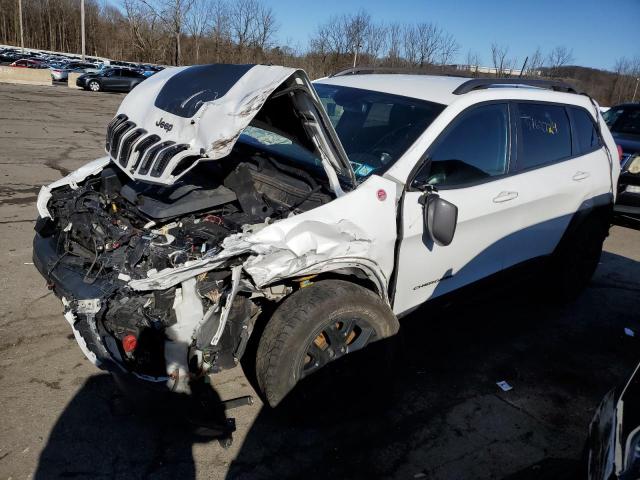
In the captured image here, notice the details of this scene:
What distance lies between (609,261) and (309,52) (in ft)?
116

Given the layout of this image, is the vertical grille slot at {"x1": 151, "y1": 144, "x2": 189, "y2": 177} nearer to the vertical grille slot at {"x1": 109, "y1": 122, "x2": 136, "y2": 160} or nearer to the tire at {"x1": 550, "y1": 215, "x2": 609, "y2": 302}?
the vertical grille slot at {"x1": 109, "y1": 122, "x2": 136, "y2": 160}

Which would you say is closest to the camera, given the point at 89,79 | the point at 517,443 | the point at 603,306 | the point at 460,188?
the point at 517,443

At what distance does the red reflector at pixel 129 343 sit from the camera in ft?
7.65

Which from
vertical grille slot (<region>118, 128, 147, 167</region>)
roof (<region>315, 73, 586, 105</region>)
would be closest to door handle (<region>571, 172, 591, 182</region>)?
roof (<region>315, 73, 586, 105</region>)

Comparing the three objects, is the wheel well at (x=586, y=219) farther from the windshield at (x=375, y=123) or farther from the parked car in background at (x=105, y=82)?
the parked car in background at (x=105, y=82)

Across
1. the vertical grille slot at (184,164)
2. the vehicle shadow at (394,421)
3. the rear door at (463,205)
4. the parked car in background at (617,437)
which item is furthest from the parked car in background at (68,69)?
the parked car in background at (617,437)

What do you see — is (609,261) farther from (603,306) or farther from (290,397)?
(290,397)

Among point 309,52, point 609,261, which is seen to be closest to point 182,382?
point 609,261

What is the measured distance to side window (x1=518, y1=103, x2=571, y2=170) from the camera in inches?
142

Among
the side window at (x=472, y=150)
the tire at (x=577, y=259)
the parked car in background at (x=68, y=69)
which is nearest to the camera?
the side window at (x=472, y=150)

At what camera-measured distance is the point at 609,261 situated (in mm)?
6230

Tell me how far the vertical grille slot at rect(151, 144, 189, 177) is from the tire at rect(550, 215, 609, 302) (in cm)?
327

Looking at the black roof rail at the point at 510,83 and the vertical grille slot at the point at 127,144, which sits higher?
the black roof rail at the point at 510,83

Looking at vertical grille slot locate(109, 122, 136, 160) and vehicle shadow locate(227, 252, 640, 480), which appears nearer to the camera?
vehicle shadow locate(227, 252, 640, 480)
